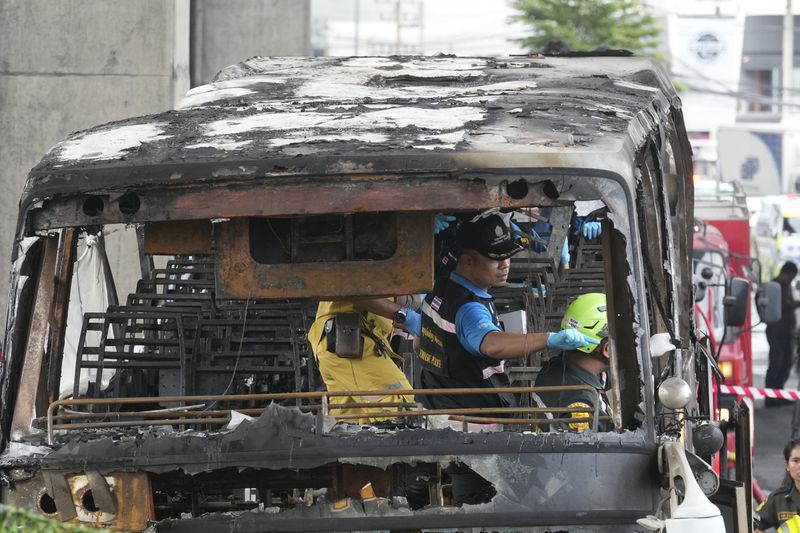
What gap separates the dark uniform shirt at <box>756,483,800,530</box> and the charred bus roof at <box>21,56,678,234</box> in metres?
3.08

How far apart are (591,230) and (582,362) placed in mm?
3703

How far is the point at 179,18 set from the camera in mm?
13227

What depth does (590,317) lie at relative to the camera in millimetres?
5379

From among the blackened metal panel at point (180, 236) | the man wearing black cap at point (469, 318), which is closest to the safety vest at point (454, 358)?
the man wearing black cap at point (469, 318)

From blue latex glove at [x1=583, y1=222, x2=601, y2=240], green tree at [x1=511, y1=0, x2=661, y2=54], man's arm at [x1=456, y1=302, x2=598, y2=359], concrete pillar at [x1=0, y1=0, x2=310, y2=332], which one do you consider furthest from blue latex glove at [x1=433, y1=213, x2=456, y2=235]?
green tree at [x1=511, y1=0, x2=661, y2=54]

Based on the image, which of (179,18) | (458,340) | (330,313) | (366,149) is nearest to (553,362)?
(458,340)

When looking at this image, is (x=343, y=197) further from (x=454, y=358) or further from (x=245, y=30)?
(x=245, y=30)

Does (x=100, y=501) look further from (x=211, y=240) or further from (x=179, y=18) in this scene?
(x=179, y=18)

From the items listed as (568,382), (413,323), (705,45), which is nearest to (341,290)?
(568,382)

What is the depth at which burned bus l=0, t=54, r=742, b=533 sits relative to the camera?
179 inches

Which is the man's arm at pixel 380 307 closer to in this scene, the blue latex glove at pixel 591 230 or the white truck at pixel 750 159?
the blue latex glove at pixel 591 230

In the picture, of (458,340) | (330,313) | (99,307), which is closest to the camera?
(458,340)

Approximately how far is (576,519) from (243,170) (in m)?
1.53

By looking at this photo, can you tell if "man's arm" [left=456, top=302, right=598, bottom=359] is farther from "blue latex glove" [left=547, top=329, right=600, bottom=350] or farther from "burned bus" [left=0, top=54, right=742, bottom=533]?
"burned bus" [left=0, top=54, right=742, bottom=533]
